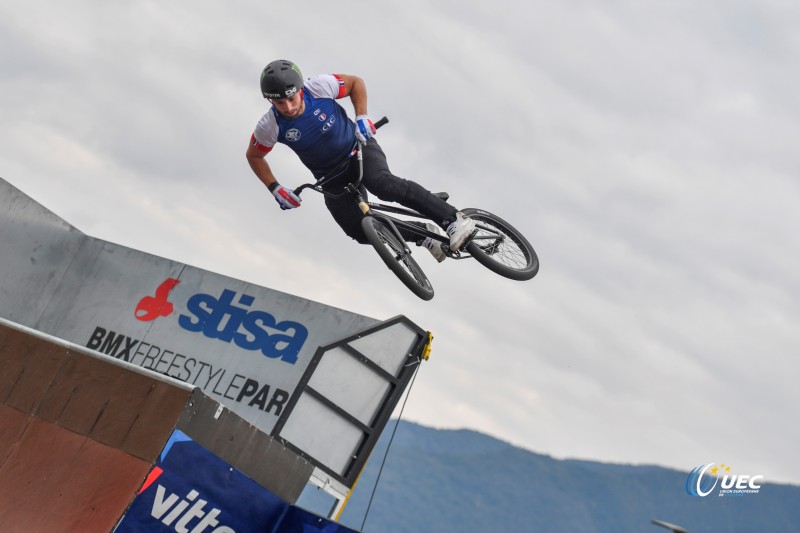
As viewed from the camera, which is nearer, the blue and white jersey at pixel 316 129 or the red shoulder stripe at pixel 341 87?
the blue and white jersey at pixel 316 129

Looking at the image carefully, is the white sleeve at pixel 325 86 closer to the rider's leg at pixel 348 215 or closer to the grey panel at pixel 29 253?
the rider's leg at pixel 348 215

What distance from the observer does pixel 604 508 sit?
18050cm

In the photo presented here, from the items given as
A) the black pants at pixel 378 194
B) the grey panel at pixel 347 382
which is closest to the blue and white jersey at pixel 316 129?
the black pants at pixel 378 194

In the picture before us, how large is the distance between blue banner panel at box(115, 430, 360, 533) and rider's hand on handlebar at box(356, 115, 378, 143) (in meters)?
4.34

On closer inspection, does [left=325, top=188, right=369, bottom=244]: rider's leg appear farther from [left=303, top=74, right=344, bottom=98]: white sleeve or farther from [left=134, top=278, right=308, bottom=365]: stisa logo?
[left=134, top=278, right=308, bottom=365]: stisa logo

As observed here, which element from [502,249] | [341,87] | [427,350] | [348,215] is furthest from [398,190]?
[427,350]

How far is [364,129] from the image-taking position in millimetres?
11312

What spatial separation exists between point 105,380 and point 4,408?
4.68 feet

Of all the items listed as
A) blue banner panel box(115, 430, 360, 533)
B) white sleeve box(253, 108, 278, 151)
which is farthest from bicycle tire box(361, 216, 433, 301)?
blue banner panel box(115, 430, 360, 533)

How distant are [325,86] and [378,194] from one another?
1474 millimetres

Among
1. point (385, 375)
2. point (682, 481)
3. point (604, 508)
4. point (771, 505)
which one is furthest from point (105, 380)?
point (604, 508)

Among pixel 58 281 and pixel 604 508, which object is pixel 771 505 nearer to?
pixel 604 508

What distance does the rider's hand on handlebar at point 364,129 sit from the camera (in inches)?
446

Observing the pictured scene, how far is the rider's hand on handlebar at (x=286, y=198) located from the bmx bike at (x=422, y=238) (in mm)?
87
